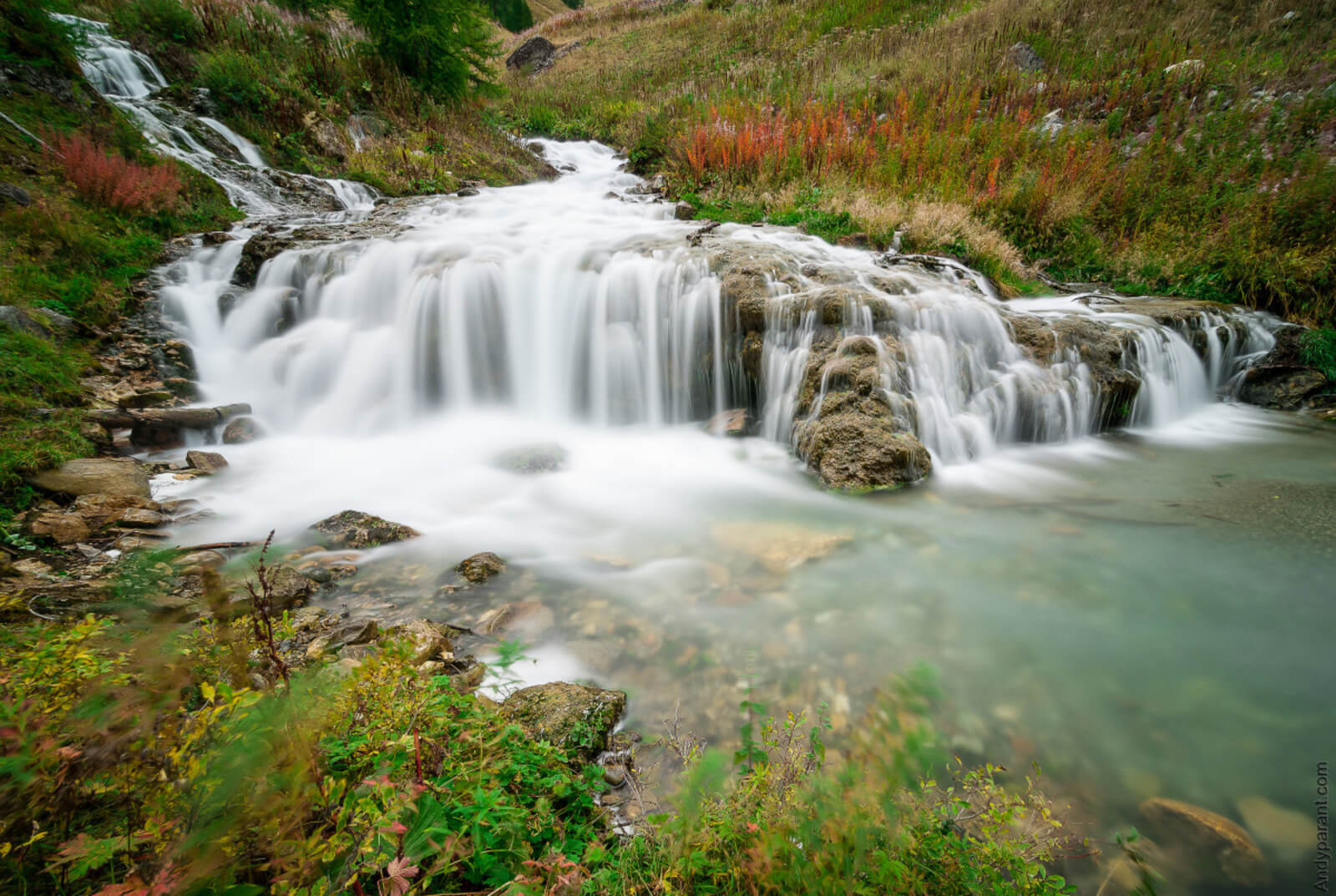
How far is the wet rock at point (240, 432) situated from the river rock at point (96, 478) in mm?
1109

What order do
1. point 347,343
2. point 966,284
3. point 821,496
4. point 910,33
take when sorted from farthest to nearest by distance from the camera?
point 910,33, point 966,284, point 347,343, point 821,496

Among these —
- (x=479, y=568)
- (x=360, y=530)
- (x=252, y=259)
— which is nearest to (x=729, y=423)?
(x=479, y=568)

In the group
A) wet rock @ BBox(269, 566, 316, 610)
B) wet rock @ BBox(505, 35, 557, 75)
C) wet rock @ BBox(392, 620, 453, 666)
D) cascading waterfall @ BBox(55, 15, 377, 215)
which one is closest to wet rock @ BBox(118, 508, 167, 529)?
wet rock @ BBox(269, 566, 316, 610)

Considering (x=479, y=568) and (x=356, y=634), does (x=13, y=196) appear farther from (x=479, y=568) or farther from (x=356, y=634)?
(x=356, y=634)

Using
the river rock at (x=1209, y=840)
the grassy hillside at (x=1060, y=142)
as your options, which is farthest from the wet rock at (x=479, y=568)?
the grassy hillside at (x=1060, y=142)

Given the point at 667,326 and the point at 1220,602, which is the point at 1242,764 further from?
the point at 667,326

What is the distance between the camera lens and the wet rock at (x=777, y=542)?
326 cm

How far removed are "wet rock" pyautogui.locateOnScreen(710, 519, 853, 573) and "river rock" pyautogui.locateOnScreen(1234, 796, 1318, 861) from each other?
1.91 m

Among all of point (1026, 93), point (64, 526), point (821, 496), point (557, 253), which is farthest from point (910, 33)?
point (64, 526)

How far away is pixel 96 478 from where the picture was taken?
318 centimetres

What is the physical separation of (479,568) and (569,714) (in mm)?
1424

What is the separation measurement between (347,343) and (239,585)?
425cm

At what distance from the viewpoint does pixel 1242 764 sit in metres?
1.89

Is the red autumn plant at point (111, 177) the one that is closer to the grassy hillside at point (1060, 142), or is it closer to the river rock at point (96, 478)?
the river rock at point (96, 478)
